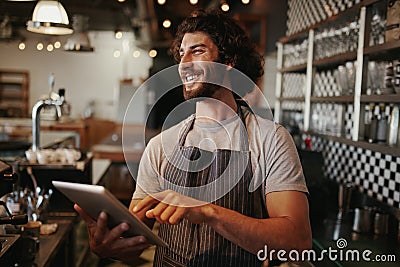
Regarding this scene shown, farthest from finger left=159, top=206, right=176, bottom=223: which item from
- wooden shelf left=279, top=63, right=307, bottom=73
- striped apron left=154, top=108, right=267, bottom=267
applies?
wooden shelf left=279, top=63, right=307, bottom=73

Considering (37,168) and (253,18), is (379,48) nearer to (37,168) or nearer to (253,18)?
(37,168)

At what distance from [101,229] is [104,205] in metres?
0.11

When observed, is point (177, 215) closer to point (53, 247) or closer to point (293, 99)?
point (53, 247)

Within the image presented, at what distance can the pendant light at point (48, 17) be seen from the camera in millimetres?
A: 2211

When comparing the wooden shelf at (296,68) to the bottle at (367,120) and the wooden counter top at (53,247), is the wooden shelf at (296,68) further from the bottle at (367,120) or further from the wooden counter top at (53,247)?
the wooden counter top at (53,247)

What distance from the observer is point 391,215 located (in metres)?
2.26

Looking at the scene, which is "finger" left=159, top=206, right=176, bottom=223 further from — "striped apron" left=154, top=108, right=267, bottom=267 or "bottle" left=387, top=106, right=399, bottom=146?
"bottle" left=387, top=106, right=399, bottom=146

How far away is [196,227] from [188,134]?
31 centimetres

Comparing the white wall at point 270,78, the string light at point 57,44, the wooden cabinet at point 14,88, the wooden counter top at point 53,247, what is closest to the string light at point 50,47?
the string light at point 57,44

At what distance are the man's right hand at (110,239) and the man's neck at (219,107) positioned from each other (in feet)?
1.57

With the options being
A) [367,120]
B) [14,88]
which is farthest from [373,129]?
[14,88]

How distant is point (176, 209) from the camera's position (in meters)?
1.12

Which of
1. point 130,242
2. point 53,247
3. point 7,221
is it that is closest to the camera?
point 130,242

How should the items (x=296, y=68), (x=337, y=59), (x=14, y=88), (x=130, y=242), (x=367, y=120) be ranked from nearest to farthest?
1. (x=130, y=242)
2. (x=367, y=120)
3. (x=337, y=59)
4. (x=296, y=68)
5. (x=14, y=88)
